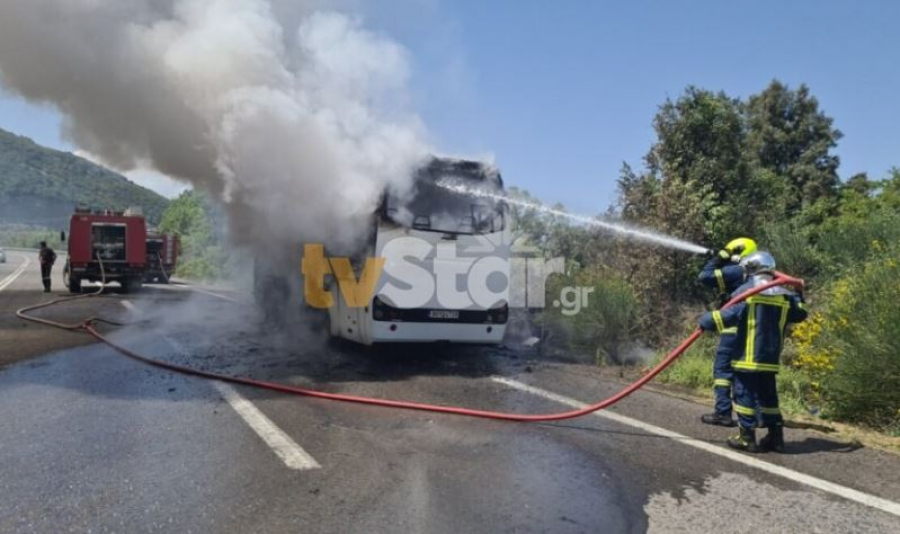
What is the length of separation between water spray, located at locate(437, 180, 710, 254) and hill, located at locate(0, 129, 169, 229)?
358ft

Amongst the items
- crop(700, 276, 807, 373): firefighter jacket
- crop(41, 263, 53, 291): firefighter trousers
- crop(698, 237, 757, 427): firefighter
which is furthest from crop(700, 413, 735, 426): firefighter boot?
crop(41, 263, 53, 291): firefighter trousers

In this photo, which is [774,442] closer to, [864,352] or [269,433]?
[864,352]

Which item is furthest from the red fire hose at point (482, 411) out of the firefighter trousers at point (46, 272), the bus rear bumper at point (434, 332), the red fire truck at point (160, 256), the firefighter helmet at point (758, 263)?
the red fire truck at point (160, 256)

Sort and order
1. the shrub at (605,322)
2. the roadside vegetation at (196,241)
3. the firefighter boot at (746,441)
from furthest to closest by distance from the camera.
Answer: the roadside vegetation at (196,241), the shrub at (605,322), the firefighter boot at (746,441)

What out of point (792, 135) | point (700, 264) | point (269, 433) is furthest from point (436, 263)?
point (792, 135)

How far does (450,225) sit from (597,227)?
4.98 m

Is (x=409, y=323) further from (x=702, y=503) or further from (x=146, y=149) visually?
(x=146, y=149)

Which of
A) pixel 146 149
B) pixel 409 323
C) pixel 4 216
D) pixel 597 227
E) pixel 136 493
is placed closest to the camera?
pixel 136 493

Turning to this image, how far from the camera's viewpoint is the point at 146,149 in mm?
10062

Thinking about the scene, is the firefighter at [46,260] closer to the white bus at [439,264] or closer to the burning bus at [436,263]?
the burning bus at [436,263]

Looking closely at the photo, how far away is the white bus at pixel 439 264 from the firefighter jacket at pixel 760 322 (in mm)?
3343

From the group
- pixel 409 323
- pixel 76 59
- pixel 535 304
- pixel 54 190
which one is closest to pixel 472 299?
pixel 409 323

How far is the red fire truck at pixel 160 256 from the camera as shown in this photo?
27.2m

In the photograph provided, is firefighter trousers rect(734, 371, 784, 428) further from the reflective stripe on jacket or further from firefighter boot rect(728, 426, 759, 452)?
the reflective stripe on jacket
